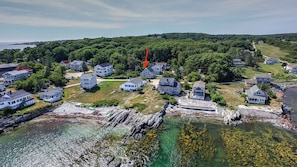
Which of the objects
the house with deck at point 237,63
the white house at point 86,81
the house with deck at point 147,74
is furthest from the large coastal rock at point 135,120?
the house with deck at point 237,63

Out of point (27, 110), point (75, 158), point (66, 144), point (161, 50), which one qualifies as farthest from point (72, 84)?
point (161, 50)

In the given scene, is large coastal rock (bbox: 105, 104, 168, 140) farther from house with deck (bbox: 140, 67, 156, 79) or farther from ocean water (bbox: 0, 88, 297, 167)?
house with deck (bbox: 140, 67, 156, 79)

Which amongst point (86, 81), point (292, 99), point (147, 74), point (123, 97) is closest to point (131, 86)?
point (123, 97)

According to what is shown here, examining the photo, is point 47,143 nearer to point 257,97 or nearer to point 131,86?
point 131,86

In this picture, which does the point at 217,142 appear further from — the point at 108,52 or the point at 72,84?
the point at 108,52

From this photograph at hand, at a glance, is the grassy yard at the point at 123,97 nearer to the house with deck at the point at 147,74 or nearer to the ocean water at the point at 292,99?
the house with deck at the point at 147,74

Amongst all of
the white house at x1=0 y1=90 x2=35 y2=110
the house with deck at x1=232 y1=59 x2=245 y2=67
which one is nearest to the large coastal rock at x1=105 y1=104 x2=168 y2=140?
the white house at x1=0 y1=90 x2=35 y2=110

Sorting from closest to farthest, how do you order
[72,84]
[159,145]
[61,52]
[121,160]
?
[121,160] → [159,145] → [72,84] → [61,52]
